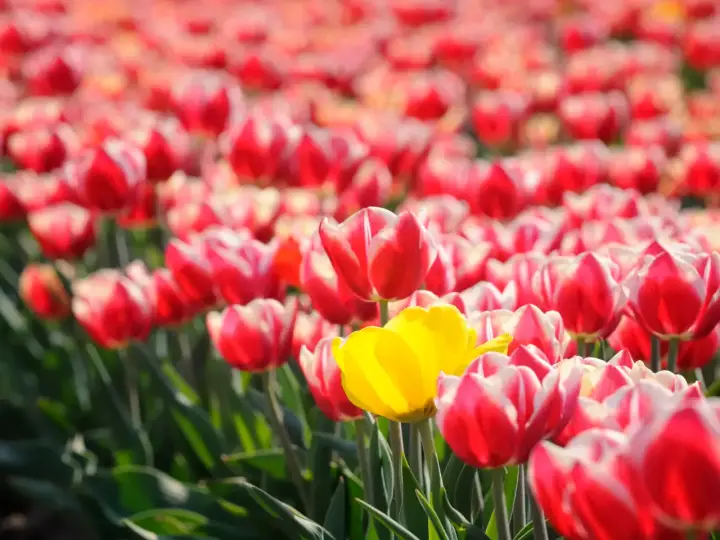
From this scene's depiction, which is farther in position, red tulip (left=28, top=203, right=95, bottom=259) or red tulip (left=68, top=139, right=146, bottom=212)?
red tulip (left=28, top=203, right=95, bottom=259)

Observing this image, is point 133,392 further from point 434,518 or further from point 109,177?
point 434,518

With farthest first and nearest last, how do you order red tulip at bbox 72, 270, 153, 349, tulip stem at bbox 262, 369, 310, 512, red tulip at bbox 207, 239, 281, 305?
1. red tulip at bbox 72, 270, 153, 349
2. red tulip at bbox 207, 239, 281, 305
3. tulip stem at bbox 262, 369, 310, 512

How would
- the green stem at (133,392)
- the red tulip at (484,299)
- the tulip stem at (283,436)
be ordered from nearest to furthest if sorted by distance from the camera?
the red tulip at (484,299) → the tulip stem at (283,436) → the green stem at (133,392)

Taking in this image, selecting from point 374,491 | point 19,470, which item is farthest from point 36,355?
point 374,491

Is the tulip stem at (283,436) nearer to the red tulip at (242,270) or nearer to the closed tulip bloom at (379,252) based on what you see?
the red tulip at (242,270)

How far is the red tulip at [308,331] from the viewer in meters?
1.45

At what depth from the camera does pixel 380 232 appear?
1.17 m

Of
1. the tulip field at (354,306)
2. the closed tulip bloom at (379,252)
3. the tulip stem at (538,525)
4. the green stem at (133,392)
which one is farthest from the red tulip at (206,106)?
the tulip stem at (538,525)

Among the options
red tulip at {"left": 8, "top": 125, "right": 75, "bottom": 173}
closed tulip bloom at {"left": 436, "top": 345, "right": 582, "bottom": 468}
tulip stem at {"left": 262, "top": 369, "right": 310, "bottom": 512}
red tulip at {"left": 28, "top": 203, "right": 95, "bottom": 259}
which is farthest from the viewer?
red tulip at {"left": 8, "top": 125, "right": 75, "bottom": 173}

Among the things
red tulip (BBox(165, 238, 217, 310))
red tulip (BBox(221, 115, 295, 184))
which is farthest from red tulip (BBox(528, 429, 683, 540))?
red tulip (BBox(221, 115, 295, 184))

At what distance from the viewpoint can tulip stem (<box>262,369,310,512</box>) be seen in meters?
1.40

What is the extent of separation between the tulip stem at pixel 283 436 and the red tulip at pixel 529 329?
417 millimetres

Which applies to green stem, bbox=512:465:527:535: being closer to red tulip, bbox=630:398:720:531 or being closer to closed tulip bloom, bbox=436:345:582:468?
closed tulip bloom, bbox=436:345:582:468

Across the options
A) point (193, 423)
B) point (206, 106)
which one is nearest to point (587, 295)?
point (193, 423)
